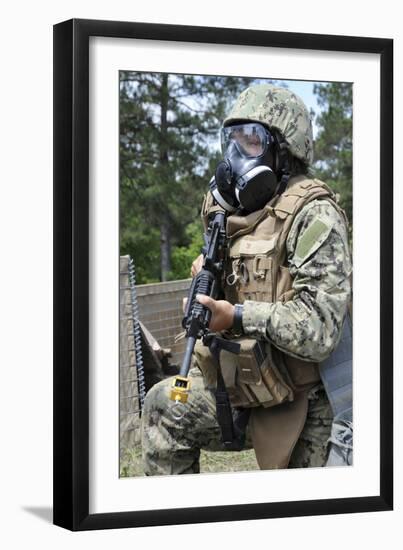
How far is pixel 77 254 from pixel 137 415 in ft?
3.20

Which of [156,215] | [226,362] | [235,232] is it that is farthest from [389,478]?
[156,215]

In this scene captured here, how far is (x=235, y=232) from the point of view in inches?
285

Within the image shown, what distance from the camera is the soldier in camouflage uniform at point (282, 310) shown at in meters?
7.04

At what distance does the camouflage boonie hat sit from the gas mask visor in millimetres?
41

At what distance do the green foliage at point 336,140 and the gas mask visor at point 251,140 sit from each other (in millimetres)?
390

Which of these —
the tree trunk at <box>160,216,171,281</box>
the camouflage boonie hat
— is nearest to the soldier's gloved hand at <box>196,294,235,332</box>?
the camouflage boonie hat

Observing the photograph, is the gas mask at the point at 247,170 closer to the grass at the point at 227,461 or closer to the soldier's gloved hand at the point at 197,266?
the soldier's gloved hand at the point at 197,266

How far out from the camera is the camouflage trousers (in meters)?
7.18

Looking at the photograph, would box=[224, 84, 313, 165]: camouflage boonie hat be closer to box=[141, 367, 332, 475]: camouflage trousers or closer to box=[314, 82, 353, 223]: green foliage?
box=[314, 82, 353, 223]: green foliage

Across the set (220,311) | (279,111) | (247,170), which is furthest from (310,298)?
(279,111)

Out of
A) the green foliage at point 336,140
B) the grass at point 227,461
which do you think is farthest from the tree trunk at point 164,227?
the grass at point 227,461

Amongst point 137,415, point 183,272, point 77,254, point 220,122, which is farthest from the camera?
point 183,272

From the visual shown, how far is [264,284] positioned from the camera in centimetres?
708

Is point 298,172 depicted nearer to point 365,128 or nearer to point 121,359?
point 365,128
